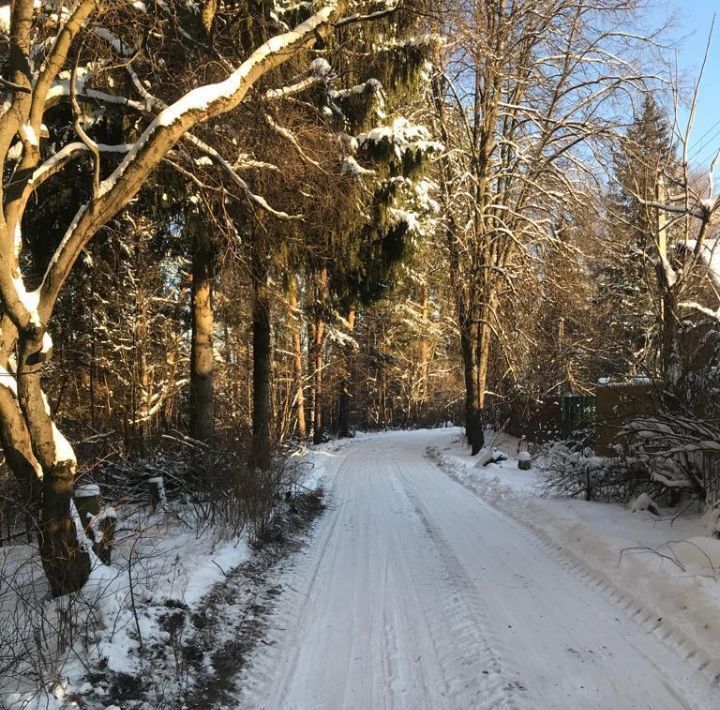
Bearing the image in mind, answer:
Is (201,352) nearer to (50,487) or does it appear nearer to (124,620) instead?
(50,487)

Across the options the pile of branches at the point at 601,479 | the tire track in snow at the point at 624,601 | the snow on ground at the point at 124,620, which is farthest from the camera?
the pile of branches at the point at 601,479

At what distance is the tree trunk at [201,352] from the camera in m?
9.48

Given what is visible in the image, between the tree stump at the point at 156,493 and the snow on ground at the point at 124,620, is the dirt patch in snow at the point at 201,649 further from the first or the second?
the tree stump at the point at 156,493

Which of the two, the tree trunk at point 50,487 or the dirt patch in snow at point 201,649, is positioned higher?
the tree trunk at point 50,487

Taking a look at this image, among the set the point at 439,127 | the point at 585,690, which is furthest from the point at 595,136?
the point at 585,690

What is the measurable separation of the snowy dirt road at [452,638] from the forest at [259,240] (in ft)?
1.15

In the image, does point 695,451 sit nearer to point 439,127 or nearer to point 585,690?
point 585,690

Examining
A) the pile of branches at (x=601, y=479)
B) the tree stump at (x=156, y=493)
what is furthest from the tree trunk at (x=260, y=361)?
the pile of branches at (x=601, y=479)

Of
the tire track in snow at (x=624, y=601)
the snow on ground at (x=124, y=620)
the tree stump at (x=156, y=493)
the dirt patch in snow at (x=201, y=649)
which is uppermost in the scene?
the tree stump at (x=156, y=493)

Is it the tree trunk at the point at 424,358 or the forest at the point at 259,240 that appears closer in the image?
the forest at the point at 259,240

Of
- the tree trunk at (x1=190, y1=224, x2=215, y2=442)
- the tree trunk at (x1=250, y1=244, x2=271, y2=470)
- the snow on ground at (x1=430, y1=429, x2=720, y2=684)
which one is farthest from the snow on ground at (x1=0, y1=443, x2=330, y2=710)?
the tree trunk at (x1=190, y1=224, x2=215, y2=442)

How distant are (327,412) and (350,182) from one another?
30888 millimetres

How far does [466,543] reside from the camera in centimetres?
721

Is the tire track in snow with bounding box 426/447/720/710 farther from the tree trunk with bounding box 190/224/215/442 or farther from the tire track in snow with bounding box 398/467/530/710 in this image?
the tree trunk with bounding box 190/224/215/442
